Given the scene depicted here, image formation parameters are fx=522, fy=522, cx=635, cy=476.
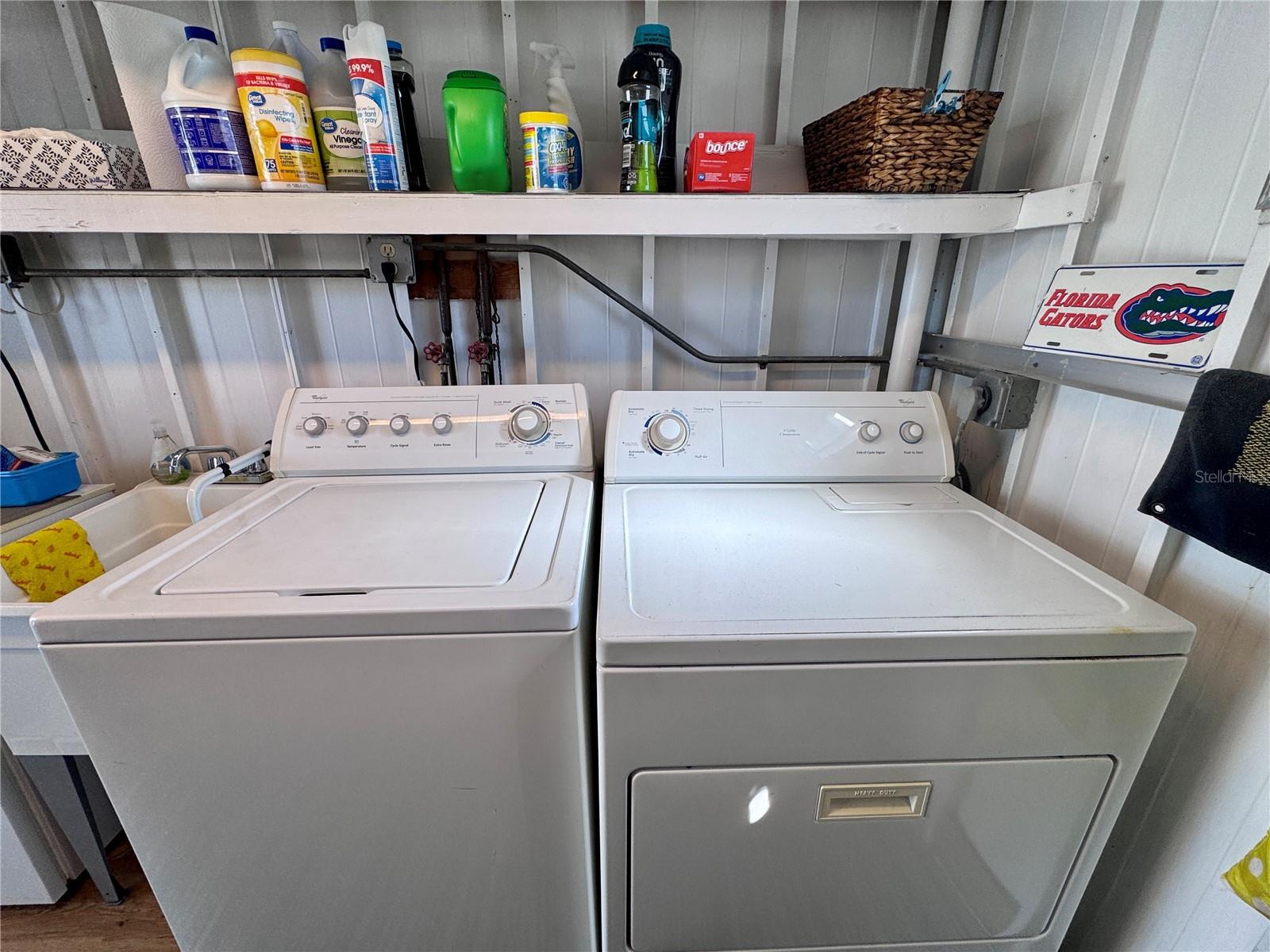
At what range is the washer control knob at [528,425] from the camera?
1242mm

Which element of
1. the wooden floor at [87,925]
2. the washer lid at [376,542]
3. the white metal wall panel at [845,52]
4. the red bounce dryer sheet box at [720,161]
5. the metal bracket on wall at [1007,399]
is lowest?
the wooden floor at [87,925]

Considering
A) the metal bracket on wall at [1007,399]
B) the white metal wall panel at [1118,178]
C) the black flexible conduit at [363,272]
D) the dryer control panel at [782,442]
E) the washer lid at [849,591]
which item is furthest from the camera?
the black flexible conduit at [363,272]

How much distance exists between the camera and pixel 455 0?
1268 mm

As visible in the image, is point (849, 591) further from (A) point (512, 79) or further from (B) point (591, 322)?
(A) point (512, 79)

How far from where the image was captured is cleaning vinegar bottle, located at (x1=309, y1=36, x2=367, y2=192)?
3.61 feet

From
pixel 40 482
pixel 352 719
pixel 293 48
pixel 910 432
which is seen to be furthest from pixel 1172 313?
pixel 40 482

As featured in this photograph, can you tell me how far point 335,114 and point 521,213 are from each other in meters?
0.43

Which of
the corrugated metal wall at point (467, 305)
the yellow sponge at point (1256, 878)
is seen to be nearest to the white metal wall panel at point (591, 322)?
the corrugated metal wall at point (467, 305)

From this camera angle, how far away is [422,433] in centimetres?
124

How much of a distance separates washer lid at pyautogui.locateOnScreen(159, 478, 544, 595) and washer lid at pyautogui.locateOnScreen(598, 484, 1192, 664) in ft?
0.65

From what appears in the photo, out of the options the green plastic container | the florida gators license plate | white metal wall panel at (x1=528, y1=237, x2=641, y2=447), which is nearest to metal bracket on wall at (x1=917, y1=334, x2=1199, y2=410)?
the florida gators license plate

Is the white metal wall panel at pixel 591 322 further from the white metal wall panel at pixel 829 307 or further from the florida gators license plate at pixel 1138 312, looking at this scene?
the florida gators license plate at pixel 1138 312

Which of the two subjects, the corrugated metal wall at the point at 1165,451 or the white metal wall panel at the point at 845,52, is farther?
the white metal wall panel at the point at 845,52

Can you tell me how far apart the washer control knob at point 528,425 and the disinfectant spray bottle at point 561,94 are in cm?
51
